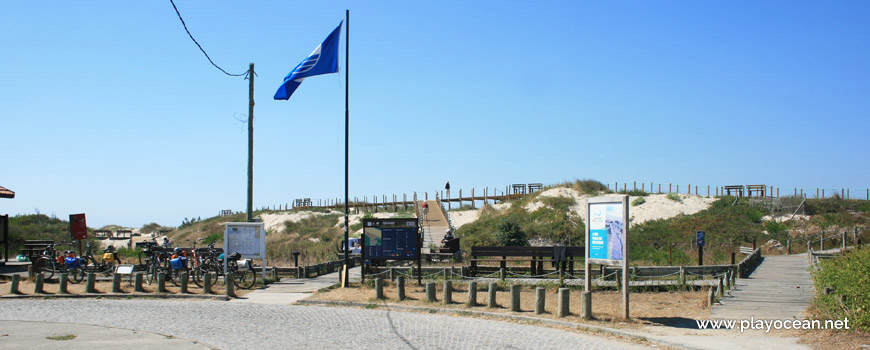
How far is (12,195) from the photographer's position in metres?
25.8

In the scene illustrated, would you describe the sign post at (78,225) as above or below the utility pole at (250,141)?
below

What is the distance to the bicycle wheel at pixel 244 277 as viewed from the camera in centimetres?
1947

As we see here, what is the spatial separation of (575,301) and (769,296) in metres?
4.65

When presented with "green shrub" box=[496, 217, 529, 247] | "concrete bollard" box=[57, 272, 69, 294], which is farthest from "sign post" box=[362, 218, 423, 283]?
"green shrub" box=[496, 217, 529, 247]

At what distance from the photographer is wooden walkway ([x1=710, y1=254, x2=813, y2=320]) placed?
13.1m

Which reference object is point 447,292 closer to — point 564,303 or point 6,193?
point 564,303

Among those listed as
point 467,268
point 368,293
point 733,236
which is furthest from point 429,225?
point 368,293

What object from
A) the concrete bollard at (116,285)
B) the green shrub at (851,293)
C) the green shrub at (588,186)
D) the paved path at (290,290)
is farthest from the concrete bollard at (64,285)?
the green shrub at (588,186)

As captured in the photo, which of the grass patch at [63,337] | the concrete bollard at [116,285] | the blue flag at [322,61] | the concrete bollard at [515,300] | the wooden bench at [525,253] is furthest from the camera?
the wooden bench at [525,253]

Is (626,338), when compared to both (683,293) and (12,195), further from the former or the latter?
(12,195)

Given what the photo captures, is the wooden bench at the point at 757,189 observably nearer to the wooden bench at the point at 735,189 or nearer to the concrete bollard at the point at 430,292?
the wooden bench at the point at 735,189

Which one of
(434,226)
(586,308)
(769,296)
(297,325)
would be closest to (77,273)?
(297,325)

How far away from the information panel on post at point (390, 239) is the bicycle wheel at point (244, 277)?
11.2ft

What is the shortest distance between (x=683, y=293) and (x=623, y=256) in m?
5.43
